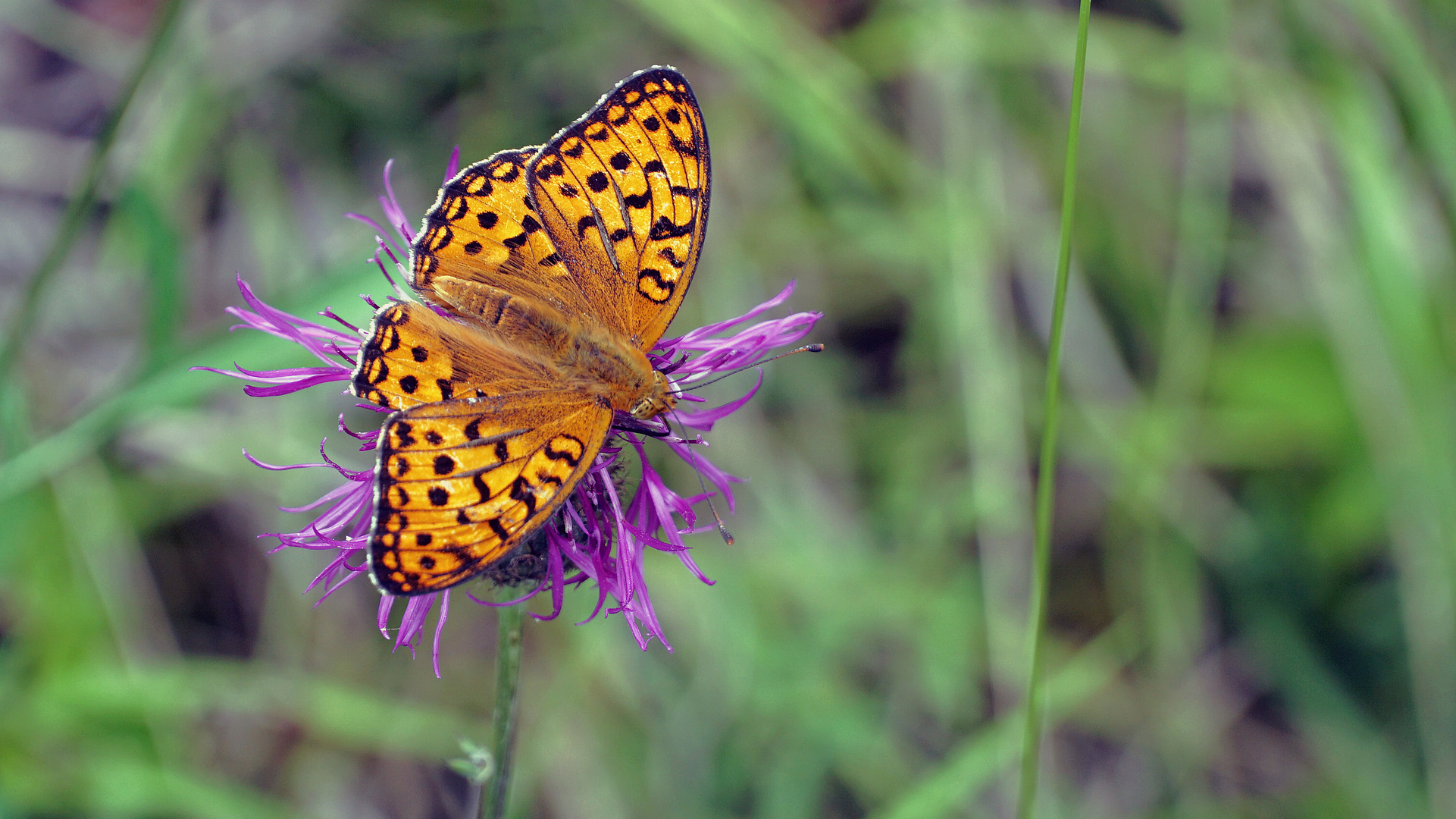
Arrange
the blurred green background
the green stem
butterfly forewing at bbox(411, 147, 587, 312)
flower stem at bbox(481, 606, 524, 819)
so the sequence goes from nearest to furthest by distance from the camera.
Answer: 1. flower stem at bbox(481, 606, 524, 819)
2. butterfly forewing at bbox(411, 147, 587, 312)
3. the green stem
4. the blurred green background

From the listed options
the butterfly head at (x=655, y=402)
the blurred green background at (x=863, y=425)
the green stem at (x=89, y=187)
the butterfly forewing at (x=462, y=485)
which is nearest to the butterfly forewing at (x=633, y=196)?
the butterfly head at (x=655, y=402)

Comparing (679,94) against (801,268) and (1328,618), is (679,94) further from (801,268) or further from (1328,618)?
(1328,618)

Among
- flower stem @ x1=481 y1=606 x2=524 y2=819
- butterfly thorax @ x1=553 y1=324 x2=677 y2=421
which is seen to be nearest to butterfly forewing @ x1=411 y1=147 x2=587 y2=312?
butterfly thorax @ x1=553 y1=324 x2=677 y2=421

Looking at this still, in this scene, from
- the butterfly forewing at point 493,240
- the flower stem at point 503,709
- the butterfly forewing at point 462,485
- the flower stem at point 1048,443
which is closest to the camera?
the butterfly forewing at point 462,485

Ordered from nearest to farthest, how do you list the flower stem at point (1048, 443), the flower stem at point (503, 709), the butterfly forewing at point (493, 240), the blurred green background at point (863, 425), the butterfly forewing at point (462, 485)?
the butterfly forewing at point (462, 485), the flower stem at point (1048, 443), the flower stem at point (503, 709), the butterfly forewing at point (493, 240), the blurred green background at point (863, 425)

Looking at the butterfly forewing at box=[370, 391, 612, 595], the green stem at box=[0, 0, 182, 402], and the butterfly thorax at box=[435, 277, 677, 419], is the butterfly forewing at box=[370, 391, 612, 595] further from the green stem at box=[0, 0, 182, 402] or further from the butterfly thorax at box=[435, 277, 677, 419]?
the green stem at box=[0, 0, 182, 402]

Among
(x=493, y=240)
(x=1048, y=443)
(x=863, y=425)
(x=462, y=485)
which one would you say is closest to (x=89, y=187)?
(x=493, y=240)

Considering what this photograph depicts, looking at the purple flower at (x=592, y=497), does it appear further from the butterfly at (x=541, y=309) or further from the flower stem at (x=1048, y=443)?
the flower stem at (x=1048, y=443)

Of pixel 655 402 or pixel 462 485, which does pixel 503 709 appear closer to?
pixel 462 485
